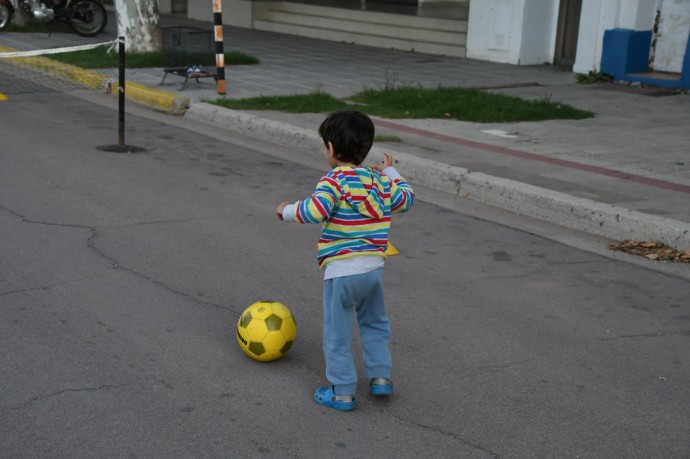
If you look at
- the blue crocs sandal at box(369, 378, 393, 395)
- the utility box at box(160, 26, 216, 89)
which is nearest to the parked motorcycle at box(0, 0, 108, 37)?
the utility box at box(160, 26, 216, 89)

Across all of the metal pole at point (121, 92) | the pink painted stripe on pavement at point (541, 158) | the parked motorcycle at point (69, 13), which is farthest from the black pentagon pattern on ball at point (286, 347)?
the parked motorcycle at point (69, 13)

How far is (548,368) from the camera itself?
16.3 ft

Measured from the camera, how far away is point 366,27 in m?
22.5

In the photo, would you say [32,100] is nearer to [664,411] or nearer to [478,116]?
[478,116]

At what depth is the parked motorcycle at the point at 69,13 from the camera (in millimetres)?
21250

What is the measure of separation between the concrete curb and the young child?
372 centimetres

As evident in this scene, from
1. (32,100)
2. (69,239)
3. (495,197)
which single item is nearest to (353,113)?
(69,239)

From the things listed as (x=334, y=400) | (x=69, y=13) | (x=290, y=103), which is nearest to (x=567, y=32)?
(x=290, y=103)

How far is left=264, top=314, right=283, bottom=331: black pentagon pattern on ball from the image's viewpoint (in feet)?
15.9

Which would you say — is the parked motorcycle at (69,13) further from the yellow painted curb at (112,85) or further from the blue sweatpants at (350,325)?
the blue sweatpants at (350,325)

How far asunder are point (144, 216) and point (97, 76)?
8.44 m

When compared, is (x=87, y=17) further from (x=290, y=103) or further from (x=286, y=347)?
(x=286, y=347)

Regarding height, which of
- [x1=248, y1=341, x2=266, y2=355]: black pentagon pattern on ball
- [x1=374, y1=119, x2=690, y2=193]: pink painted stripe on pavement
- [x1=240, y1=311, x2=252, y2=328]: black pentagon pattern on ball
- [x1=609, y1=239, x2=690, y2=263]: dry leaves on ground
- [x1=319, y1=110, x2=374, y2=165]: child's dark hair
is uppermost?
[x1=319, y1=110, x2=374, y2=165]: child's dark hair

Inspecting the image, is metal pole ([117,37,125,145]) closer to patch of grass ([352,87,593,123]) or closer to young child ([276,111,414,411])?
patch of grass ([352,87,593,123])
